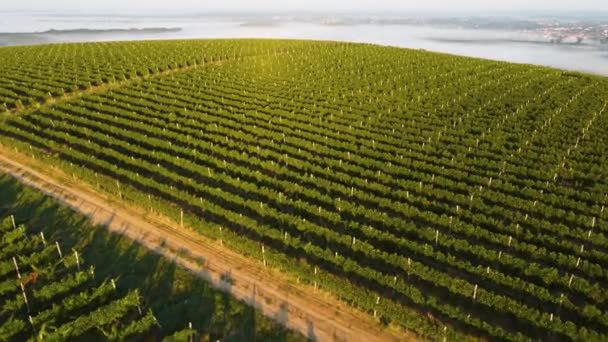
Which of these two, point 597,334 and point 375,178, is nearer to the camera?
point 597,334

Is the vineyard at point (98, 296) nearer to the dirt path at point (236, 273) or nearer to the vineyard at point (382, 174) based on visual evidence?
the dirt path at point (236, 273)

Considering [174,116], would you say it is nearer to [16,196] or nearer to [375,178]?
[16,196]

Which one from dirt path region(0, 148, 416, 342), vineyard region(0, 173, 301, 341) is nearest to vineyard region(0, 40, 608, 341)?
dirt path region(0, 148, 416, 342)

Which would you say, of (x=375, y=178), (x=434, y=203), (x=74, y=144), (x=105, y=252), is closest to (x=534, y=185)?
(x=434, y=203)

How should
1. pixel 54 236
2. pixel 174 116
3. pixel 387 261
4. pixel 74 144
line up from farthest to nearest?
pixel 174 116, pixel 74 144, pixel 54 236, pixel 387 261

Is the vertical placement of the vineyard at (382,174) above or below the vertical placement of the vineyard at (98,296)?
above

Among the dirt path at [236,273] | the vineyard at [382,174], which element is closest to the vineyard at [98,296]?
the dirt path at [236,273]
